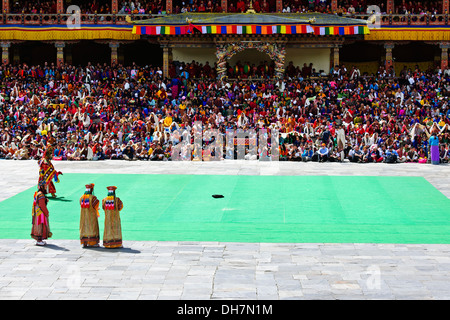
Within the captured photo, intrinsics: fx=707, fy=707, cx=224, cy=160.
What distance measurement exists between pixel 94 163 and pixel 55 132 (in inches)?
169

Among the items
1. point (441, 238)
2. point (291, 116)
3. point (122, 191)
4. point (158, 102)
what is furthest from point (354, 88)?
point (441, 238)

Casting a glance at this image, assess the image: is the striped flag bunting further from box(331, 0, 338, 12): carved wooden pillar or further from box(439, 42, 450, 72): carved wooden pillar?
box(439, 42, 450, 72): carved wooden pillar

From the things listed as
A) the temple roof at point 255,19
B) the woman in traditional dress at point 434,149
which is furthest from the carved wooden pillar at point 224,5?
the woman in traditional dress at point 434,149

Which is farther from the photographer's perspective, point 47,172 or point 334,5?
point 334,5

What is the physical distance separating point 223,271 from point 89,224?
305 cm

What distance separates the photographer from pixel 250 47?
1406 inches

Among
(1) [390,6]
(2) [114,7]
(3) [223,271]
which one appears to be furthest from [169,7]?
(3) [223,271]

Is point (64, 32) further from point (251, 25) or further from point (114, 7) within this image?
point (251, 25)

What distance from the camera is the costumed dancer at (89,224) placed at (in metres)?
13.1

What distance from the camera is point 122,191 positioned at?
1970 cm

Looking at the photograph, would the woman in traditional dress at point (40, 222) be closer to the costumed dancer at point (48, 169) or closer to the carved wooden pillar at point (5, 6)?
the costumed dancer at point (48, 169)

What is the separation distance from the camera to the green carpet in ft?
47.3

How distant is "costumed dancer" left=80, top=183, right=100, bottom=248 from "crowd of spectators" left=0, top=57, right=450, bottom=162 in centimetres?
1425
